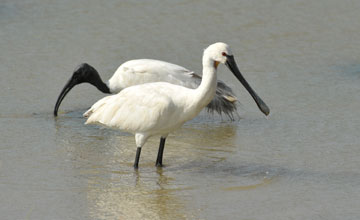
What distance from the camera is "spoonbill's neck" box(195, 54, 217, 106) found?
23.9 ft

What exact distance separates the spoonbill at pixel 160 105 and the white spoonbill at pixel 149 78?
4.58 feet

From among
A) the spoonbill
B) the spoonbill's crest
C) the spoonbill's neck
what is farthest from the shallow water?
the spoonbill's crest

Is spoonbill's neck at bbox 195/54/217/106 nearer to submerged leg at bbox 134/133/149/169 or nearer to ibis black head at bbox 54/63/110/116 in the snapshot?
submerged leg at bbox 134/133/149/169

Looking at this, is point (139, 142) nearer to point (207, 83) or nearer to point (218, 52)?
point (207, 83)

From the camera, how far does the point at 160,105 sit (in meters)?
7.42

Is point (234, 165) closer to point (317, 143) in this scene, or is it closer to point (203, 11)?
point (317, 143)

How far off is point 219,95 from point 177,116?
2360 mm

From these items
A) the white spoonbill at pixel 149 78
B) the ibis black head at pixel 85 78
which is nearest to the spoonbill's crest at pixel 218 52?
the white spoonbill at pixel 149 78

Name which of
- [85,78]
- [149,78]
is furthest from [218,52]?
[85,78]

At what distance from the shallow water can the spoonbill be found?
393 millimetres

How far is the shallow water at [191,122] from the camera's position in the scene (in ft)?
22.1

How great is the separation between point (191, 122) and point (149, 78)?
76 centimetres

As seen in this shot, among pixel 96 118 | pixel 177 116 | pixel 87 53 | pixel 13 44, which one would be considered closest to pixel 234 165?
pixel 177 116

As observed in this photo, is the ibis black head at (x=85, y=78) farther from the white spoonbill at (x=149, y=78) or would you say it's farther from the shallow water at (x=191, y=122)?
the shallow water at (x=191, y=122)
